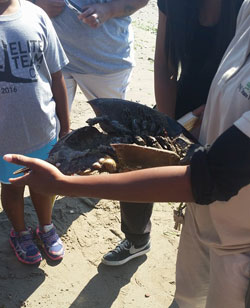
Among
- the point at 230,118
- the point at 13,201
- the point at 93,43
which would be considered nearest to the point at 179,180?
the point at 230,118

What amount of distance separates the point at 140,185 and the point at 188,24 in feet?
3.48

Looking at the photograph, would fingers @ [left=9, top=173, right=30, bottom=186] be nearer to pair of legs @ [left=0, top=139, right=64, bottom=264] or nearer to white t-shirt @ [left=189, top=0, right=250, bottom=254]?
white t-shirt @ [left=189, top=0, right=250, bottom=254]

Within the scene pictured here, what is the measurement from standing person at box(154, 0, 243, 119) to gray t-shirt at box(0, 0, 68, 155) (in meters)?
0.65

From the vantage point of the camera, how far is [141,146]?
1.30m

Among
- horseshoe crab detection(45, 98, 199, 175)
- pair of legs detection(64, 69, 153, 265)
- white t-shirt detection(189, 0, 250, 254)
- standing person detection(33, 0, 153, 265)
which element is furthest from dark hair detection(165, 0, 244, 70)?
pair of legs detection(64, 69, 153, 265)

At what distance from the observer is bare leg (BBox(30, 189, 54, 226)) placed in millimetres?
2682

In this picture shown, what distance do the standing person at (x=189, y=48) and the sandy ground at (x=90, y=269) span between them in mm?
1160

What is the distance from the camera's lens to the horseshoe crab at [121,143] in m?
1.31

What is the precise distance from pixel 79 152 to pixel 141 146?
0.71 feet

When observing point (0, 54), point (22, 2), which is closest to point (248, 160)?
point (0, 54)

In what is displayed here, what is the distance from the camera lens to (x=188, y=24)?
1922 mm

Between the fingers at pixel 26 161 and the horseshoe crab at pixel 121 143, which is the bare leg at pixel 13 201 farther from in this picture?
the fingers at pixel 26 161

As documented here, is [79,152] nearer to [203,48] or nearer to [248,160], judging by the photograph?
[248,160]

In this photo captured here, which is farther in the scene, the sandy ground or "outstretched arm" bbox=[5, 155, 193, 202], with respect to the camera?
the sandy ground
